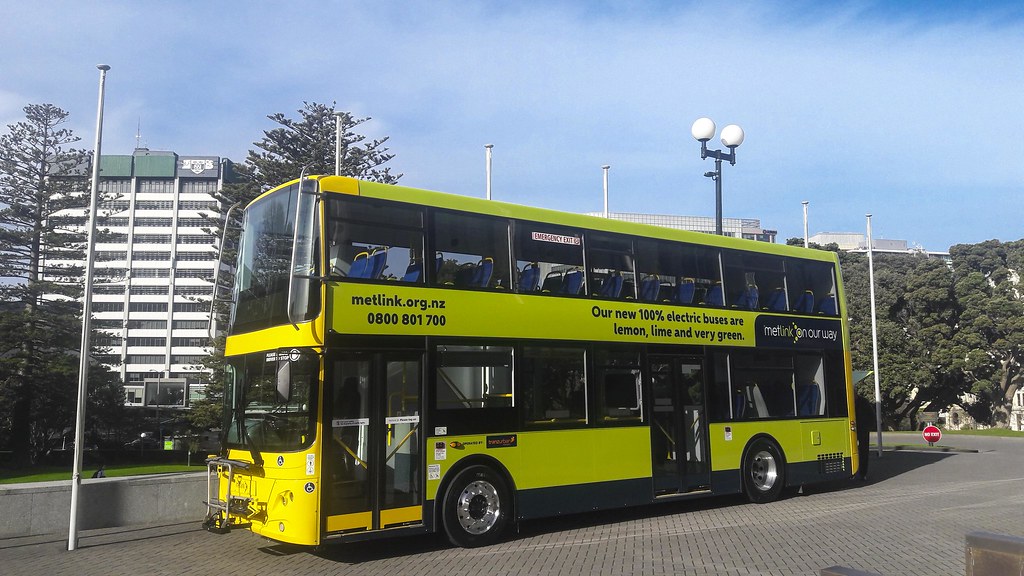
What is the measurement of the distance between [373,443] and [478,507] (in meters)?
1.82

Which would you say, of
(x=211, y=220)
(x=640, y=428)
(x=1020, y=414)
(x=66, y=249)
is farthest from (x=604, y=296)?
(x=1020, y=414)

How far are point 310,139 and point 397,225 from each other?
29.0 m

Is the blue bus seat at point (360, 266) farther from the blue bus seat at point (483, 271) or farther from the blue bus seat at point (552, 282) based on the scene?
Result: the blue bus seat at point (552, 282)

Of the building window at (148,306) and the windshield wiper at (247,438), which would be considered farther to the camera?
the building window at (148,306)

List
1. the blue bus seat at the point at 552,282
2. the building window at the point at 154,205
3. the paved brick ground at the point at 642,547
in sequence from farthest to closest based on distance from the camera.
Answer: the building window at the point at 154,205
the blue bus seat at the point at 552,282
the paved brick ground at the point at 642,547

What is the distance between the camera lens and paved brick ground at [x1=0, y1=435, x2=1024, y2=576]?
30.3 ft

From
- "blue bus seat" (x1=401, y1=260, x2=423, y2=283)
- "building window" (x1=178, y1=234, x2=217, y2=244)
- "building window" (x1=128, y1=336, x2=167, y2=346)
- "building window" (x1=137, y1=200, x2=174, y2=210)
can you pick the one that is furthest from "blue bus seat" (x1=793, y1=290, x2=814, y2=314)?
"building window" (x1=137, y1=200, x2=174, y2=210)

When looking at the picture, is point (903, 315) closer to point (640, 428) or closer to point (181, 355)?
point (640, 428)

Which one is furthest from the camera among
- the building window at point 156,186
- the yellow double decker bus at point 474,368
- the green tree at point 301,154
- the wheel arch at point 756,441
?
the building window at point 156,186

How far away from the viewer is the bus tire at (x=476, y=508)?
34.4 feet

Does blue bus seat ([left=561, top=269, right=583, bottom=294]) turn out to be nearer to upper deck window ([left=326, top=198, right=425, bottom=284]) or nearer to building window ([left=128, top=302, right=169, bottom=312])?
upper deck window ([left=326, top=198, right=425, bottom=284])

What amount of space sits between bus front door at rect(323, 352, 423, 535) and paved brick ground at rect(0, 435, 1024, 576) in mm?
573

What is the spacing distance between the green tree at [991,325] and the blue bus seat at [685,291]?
4729cm

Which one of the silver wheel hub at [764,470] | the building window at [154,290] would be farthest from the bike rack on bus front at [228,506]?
the building window at [154,290]
